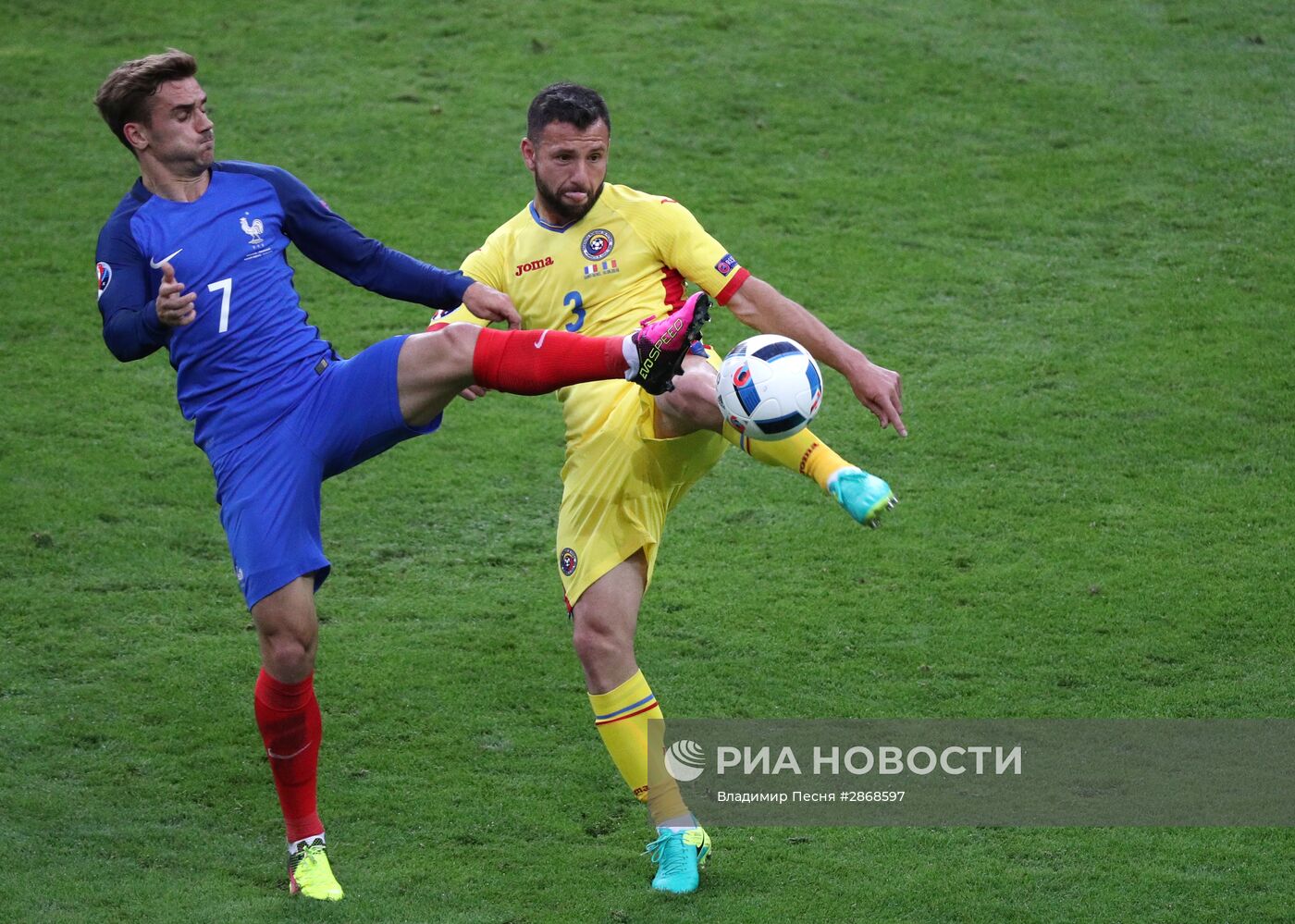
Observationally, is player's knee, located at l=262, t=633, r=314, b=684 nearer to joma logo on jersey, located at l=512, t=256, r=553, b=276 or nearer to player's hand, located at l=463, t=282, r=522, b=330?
player's hand, located at l=463, t=282, r=522, b=330

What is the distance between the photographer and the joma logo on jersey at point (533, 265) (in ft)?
18.4

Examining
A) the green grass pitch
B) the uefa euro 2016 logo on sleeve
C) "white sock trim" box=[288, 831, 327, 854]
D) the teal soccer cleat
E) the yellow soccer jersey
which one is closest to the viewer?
the teal soccer cleat

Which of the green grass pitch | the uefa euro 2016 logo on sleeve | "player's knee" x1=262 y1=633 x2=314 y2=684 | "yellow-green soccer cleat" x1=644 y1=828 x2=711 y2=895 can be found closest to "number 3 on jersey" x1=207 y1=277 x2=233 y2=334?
the uefa euro 2016 logo on sleeve

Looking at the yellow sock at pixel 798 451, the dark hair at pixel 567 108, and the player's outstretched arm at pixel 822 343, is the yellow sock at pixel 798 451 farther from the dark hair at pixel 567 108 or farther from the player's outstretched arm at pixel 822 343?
the dark hair at pixel 567 108

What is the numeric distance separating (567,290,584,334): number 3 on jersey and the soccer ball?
90 cm

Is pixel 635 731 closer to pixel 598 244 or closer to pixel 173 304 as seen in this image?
pixel 598 244

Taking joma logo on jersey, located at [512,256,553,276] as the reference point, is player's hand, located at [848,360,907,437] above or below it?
below

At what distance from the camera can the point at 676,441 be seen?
5246mm

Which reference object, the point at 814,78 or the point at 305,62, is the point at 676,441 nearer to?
the point at 814,78

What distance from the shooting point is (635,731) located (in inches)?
204

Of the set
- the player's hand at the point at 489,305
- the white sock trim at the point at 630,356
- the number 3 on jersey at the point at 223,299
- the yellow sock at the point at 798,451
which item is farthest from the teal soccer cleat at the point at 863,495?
the number 3 on jersey at the point at 223,299

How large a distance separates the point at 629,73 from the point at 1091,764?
8465mm

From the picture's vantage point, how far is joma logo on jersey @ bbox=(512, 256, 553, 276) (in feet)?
18.4

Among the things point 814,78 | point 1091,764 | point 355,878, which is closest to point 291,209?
point 355,878
